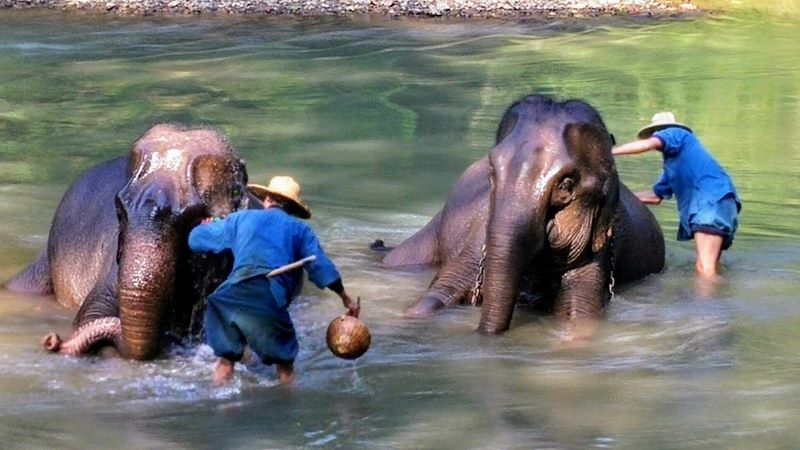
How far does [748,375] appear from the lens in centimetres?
927

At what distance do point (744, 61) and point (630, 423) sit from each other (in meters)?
17.0

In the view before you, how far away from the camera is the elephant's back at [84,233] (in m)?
10.6

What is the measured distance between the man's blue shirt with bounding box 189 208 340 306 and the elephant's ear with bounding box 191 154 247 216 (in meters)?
0.31

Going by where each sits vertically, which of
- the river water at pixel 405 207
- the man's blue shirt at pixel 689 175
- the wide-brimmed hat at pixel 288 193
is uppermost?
the wide-brimmed hat at pixel 288 193

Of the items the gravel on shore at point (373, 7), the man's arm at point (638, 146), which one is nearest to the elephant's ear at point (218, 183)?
the man's arm at point (638, 146)

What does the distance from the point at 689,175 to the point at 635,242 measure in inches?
40.0

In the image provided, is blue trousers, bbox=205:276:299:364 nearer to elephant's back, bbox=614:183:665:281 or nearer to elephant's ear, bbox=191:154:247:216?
elephant's ear, bbox=191:154:247:216

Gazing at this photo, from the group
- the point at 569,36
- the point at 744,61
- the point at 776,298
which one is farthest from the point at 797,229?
the point at 569,36

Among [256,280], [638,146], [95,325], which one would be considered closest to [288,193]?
[256,280]

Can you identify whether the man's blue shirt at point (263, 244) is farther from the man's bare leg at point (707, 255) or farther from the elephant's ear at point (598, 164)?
the man's bare leg at point (707, 255)

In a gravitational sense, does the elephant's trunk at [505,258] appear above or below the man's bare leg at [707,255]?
above

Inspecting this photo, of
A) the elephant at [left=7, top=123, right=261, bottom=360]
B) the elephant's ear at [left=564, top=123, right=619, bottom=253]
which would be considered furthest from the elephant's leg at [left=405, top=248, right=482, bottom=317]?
the elephant at [left=7, top=123, right=261, bottom=360]

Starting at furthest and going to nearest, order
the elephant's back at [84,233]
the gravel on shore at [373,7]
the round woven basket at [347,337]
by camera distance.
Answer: the gravel on shore at [373,7], the elephant's back at [84,233], the round woven basket at [347,337]

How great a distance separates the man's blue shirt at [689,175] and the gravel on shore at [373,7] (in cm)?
1649
